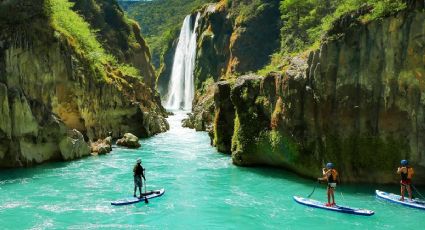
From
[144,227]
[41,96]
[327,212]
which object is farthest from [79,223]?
[41,96]

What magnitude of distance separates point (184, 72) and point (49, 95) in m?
55.7

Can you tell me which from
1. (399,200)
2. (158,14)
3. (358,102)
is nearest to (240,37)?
(358,102)

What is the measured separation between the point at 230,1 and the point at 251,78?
167 feet

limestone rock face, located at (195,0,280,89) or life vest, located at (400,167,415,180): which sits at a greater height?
limestone rock face, located at (195,0,280,89)

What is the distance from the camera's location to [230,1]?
78000 mm

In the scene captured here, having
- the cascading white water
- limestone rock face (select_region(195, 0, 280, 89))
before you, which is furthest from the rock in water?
the cascading white water

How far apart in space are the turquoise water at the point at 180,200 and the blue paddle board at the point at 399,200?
0.89ft

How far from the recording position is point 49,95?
33.9 metres

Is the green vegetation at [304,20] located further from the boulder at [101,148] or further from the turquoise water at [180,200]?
the boulder at [101,148]

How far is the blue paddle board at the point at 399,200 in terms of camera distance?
19219mm

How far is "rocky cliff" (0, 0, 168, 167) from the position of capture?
1136 inches

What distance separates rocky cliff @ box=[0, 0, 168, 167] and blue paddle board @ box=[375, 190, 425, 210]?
21.2 meters

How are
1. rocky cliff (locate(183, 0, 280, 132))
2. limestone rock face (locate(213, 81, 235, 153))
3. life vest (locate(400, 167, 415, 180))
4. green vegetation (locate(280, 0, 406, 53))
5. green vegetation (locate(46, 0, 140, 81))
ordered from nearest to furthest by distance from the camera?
life vest (locate(400, 167, 415, 180)) → limestone rock face (locate(213, 81, 235, 153)) → green vegetation (locate(46, 0, 140, 81)) → green vegetation (locate(280, 0, 406, 53)) → rocky cliff (locate(183, 0, 280, 132))

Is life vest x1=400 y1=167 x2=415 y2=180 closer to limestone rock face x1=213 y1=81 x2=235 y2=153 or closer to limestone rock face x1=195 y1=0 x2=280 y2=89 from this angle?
limestone rock face x1=213 y1=81 x2=235 y2=153
